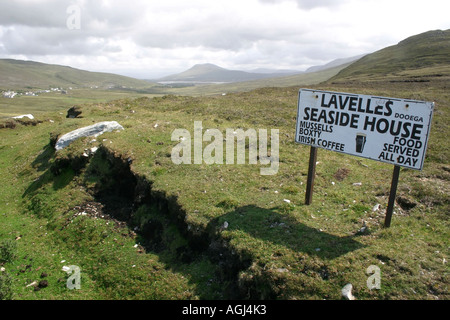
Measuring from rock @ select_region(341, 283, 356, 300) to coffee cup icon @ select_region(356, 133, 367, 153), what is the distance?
14.8 ft

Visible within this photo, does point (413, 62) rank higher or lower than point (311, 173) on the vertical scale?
higher

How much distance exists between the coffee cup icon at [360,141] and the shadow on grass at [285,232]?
9.68 feet

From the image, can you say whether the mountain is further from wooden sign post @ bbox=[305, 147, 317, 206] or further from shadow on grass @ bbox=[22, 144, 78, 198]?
shadow on grass @ bbox=[22, 144, 78, 198]

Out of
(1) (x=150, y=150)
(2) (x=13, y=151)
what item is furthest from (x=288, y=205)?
(2) (x=13, y=151)

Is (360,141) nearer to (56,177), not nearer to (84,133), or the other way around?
(56,177)

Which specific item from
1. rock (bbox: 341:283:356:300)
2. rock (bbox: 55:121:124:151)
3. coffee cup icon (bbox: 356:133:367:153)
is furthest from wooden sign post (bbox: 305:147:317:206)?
Result: rock (bbox: 55:121:124:151)

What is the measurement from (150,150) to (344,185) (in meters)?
11.2

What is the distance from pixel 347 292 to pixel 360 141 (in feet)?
16.2

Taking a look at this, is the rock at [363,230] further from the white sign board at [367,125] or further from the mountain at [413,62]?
the mountain at [413,62]

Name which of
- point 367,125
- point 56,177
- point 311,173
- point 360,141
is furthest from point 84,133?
point 367,125

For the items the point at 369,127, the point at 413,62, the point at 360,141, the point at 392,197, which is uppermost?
the point at 413,62

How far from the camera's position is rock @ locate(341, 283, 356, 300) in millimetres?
6963

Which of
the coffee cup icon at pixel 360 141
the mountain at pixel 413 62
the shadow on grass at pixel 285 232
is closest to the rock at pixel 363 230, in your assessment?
the shadow on grass at pixel 285 232

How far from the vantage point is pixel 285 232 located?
9484mm
